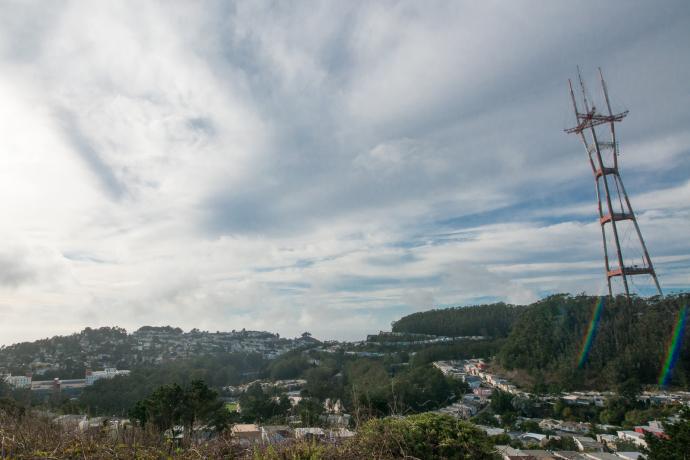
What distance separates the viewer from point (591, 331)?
115 feet

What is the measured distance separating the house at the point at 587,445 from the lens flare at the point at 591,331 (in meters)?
14.8

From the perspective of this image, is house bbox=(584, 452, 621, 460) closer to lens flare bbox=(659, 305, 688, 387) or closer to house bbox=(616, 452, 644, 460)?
house bbox=(616, 452, 644, 460)

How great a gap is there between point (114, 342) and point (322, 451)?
6994 cm

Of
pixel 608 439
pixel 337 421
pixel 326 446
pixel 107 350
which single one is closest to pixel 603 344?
pixel 608 439

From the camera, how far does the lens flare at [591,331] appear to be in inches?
1300

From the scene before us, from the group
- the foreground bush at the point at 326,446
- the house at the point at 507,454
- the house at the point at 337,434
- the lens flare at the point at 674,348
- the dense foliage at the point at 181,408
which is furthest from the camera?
the lens flare at the point at 674,348

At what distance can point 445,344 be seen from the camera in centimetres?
5525

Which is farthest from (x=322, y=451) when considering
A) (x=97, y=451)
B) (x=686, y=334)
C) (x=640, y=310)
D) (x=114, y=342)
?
(x=114, y=342)

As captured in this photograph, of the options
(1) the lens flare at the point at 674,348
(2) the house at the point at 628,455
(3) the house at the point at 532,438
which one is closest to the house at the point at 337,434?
(2) the house at the point at 628,455

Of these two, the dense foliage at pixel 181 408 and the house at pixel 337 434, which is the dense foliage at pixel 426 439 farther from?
the dense foliage at pixel 181 408

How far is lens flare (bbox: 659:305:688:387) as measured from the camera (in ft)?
95.7

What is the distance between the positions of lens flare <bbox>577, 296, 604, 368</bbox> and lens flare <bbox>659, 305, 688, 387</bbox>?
486 centimetres

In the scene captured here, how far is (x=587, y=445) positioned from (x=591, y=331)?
2004 centimetres

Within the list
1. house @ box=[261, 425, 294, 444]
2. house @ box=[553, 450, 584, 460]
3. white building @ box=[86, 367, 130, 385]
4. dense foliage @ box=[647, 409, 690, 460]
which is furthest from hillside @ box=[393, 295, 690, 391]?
white building @ box=[86, 367, 130, 385]
